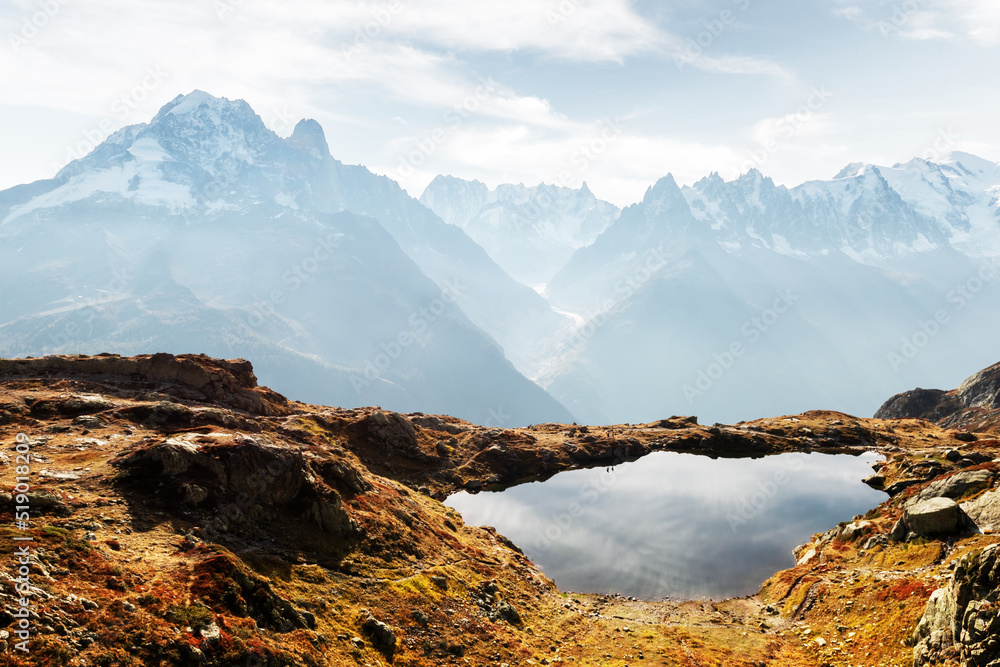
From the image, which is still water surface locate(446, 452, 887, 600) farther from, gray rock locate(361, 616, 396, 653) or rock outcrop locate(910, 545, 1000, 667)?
gray rock locate(361, 616, 396, 653)

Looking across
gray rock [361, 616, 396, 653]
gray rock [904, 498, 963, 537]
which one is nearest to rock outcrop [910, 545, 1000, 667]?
gray rock [904, 498, 963, 537]

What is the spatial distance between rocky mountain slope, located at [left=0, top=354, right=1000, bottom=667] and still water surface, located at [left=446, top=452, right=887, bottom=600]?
22.9 feet

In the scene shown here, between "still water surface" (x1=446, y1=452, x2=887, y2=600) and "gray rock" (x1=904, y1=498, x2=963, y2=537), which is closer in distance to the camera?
"gray rock" (x1=904, y1=498, x2=963, y2=537)

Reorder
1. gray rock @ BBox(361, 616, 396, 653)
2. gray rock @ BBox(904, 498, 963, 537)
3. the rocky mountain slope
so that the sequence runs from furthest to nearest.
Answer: gray rock @ BBox(904, 498, 963, 537)
gray rock @ BBox(361, 616, 396, 653)
the rocky mountain slope

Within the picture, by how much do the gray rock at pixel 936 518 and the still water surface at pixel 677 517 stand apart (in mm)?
20455

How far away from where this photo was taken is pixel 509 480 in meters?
110

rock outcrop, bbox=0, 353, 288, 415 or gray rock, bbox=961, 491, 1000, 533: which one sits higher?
rock outcrop, bbox=0, 353, 288, 415

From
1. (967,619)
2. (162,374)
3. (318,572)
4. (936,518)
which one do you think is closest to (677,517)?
(936,518)

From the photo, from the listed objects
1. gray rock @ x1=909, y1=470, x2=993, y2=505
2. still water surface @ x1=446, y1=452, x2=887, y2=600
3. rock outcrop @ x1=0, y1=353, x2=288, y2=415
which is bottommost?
still water surface @ x1=446, y1=452, x2=887, y2=600

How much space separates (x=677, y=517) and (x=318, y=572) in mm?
70001

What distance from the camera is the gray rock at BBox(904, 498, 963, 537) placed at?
149ft

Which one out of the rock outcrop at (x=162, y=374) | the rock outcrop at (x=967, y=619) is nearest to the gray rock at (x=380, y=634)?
the rock outcrop at (x=967, y=619)

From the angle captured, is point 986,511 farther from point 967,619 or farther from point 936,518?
point 967,619

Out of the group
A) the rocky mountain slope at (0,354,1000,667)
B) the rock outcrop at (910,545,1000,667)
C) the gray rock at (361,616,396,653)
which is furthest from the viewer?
the gray rock at (361,616,396,653)
